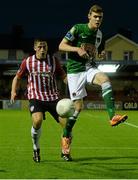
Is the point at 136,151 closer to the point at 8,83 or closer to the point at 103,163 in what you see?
the point at 103,163

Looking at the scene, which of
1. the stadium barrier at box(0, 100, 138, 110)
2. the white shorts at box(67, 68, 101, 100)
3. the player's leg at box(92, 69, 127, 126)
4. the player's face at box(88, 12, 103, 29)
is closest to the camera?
the player's leg at box(92, 69, 127, 126)

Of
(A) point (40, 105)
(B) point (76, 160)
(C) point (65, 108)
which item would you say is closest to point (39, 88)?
(A) point (40, 105)

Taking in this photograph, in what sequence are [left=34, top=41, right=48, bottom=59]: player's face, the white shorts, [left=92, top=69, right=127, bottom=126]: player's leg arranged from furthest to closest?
1. the white shorts
2. [left=34, top=41, right=48, bottom=59]: player's face
3. [left=92, top=69, right=127, bottom=126]: player's leg

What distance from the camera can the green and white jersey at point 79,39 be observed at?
403 inches

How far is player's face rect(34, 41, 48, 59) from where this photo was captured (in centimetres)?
1003

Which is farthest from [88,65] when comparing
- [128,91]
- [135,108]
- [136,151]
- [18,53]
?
[18,53]

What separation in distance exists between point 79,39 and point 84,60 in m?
0.40

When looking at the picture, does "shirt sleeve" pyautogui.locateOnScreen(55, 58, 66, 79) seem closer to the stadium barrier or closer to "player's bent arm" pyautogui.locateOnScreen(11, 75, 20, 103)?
"player's bent arm" pyautogui.locateOnScreen(11, 75, 20, 103)

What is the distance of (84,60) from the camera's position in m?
10.5

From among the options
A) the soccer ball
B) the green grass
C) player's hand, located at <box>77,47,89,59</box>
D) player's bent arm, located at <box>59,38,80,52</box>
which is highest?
player's bent arm, located at <box>59,38,80,52</box>

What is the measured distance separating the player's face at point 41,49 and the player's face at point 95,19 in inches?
34.0

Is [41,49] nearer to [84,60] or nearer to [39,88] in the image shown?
[39,88]

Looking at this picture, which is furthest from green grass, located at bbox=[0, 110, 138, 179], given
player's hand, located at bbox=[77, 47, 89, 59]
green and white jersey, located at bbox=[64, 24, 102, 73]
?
player's hand, located at bbox=[77, 47, 89, 59]

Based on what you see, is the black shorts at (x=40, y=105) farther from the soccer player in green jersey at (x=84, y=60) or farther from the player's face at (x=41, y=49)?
the player's face at (x=41, y=49)
